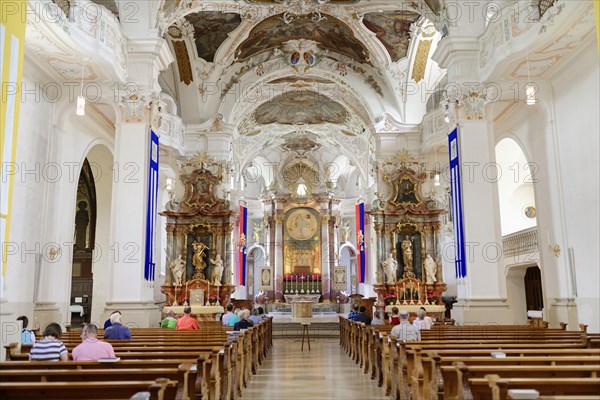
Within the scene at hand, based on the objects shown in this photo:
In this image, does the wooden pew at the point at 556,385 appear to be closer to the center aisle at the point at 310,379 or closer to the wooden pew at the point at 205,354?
the wooden pew at the point at 205,354

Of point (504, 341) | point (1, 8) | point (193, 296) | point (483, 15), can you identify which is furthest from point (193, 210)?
point (504, 341)

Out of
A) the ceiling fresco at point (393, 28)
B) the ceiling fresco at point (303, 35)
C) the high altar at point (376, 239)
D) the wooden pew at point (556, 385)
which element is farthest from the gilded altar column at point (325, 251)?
the wooden pew at point (556, 385)

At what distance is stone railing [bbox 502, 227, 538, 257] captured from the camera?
14705 mm

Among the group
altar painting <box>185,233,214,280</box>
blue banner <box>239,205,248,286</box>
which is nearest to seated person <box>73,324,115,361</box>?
altar painting <box>185,233,214,280</box>

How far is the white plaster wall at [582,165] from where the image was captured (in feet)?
33.7

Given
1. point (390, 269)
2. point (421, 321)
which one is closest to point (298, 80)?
point (390, 269)

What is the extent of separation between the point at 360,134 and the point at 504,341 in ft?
62.6

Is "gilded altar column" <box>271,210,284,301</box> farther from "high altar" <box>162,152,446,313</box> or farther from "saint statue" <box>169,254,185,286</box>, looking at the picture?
"saint statue" <box>169,254,185,286</box>

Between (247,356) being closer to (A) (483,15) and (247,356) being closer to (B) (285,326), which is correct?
(A) (483,15)

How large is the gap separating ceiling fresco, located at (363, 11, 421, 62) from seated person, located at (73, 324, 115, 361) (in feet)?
45.8

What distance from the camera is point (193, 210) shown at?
18781 millimetres

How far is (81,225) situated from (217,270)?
4440mm

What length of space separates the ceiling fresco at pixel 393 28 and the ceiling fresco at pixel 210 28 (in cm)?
418

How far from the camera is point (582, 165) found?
10750mm
